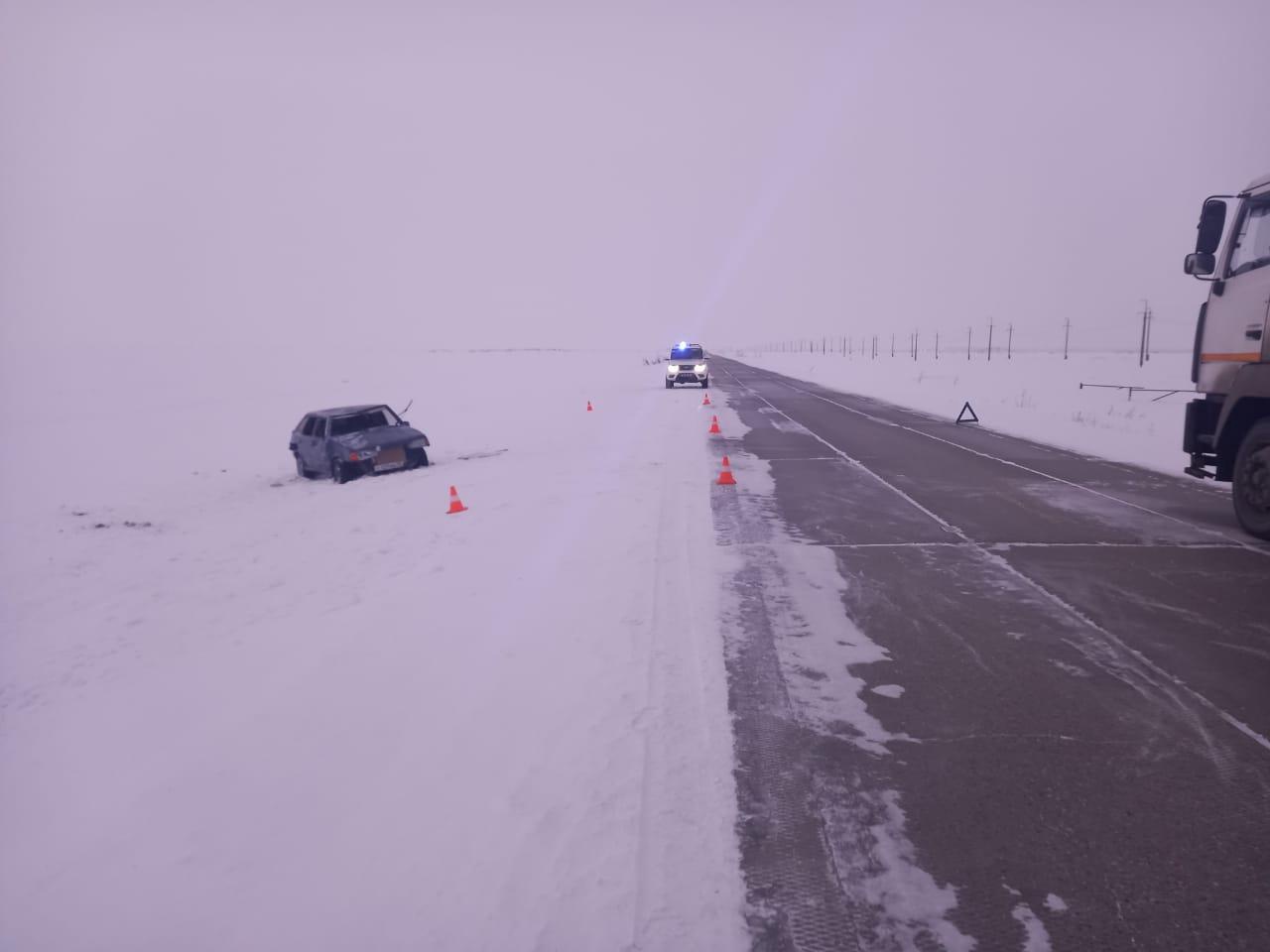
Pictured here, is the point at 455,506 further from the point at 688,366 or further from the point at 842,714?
the point at 688,366

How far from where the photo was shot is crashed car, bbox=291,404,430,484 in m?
14.9

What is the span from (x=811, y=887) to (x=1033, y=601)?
4.49 m

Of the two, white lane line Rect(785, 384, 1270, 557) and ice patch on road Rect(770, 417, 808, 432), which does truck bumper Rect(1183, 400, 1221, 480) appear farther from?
ice patch on road Rect(770, 417, 808, 432)

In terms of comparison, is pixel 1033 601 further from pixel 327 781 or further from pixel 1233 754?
pixel 327 781

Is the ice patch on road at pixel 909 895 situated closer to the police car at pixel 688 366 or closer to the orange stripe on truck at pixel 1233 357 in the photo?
the orange stripe on truck at pixel 1233 357

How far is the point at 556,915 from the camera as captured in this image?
3.04 m

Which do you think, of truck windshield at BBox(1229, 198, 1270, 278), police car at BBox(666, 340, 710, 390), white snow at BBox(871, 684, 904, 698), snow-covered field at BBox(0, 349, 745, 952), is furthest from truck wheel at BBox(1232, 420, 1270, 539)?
police car at BBox(666, 340, 710, 390)

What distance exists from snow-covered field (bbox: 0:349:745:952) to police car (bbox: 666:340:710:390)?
83.6 feet

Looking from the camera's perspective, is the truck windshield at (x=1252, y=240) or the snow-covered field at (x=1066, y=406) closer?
the truck windshield at (x=1252, y=240)

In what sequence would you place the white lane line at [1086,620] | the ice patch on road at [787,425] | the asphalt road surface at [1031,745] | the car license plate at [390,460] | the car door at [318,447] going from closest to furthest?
the asphalt road surface at [1031,745] → the white lane line at [1086,620] → the car license plate at [390,460] → the car door at [318,447] → the ice patch on road at [787,425]

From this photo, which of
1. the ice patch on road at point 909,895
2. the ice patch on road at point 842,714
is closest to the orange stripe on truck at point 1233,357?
the ice patch on road at point 842,714

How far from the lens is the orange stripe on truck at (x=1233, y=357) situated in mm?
8211

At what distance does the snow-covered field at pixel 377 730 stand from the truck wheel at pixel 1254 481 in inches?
247

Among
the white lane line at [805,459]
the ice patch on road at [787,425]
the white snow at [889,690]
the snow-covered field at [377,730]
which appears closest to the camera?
the snow-covered field at [377,730]
